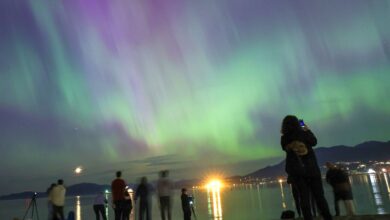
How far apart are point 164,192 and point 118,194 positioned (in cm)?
186

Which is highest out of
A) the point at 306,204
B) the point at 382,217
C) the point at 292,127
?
the point at 292,127

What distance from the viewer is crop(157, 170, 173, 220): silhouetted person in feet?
46.4

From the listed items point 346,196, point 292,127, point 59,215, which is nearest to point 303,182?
point 292,127

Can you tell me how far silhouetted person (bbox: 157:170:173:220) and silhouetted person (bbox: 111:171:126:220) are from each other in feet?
4.86

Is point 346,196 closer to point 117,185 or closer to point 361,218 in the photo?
point 361,218

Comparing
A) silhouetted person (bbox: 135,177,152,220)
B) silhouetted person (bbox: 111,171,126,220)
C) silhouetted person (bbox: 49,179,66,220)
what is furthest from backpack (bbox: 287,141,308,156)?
silhouetted person (bbox: 49,179,66,220)

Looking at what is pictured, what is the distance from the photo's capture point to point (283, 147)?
6.90 metres

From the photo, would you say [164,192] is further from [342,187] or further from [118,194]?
[342,187]

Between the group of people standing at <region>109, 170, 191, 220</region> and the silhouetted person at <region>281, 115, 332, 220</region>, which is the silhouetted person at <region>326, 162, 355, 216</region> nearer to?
the group of people standing at <region>109, 170, 191, 220</region>

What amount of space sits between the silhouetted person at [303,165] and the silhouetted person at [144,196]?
8382 millimetres

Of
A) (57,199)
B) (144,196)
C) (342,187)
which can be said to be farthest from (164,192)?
(342,187)

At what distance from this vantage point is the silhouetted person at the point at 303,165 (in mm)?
6559

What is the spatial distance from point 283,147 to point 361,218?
175 inches

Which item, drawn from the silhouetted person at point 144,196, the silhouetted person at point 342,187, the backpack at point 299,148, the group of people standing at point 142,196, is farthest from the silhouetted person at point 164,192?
the backpack at point 299,148
